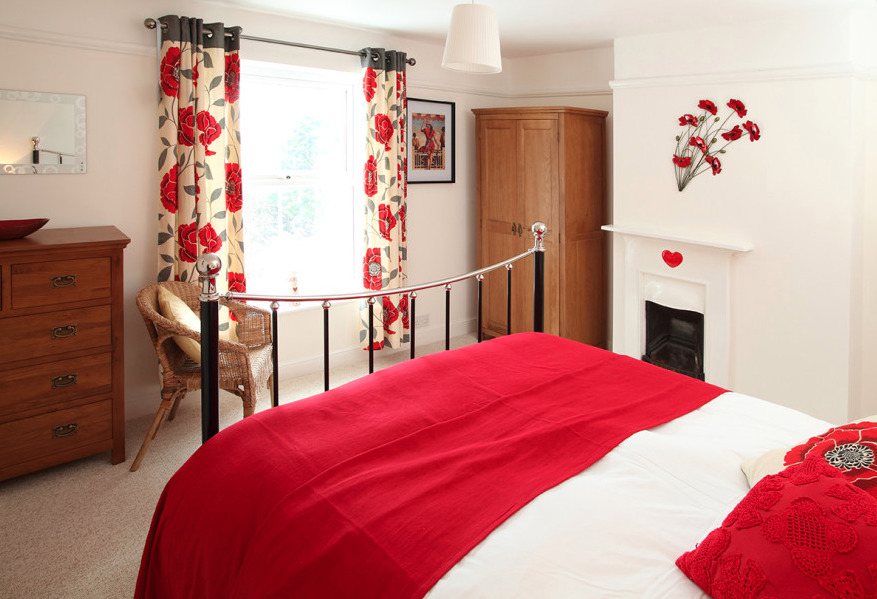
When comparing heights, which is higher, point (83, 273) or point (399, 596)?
point (83, 273)

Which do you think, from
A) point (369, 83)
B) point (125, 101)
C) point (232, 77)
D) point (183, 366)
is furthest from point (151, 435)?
point (369, 83)

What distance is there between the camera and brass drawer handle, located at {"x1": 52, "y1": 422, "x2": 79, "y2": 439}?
3021 mm

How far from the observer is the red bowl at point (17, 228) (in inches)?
114

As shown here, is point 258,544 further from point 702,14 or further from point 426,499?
point 702,14

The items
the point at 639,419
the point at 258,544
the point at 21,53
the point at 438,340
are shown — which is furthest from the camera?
the point at 438,340

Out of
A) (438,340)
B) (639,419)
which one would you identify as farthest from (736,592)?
(438,340)

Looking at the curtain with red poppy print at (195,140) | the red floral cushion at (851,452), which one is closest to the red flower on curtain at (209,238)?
the curtain with red poppy print at (195,140)

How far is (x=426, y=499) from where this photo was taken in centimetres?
145

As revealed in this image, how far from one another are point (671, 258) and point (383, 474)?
308 centimetres

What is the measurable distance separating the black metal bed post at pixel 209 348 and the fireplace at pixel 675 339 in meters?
3.07

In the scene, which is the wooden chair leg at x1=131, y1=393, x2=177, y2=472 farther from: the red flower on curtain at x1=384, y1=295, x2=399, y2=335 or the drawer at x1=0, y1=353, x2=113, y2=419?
the red flower on curtain at x1=384, y1=295, x2=399, y2=335

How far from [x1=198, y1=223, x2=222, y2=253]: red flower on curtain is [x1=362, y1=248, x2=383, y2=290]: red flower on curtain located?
1123 mm

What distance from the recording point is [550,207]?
4762 millimetres

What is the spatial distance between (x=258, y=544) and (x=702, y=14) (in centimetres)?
353
